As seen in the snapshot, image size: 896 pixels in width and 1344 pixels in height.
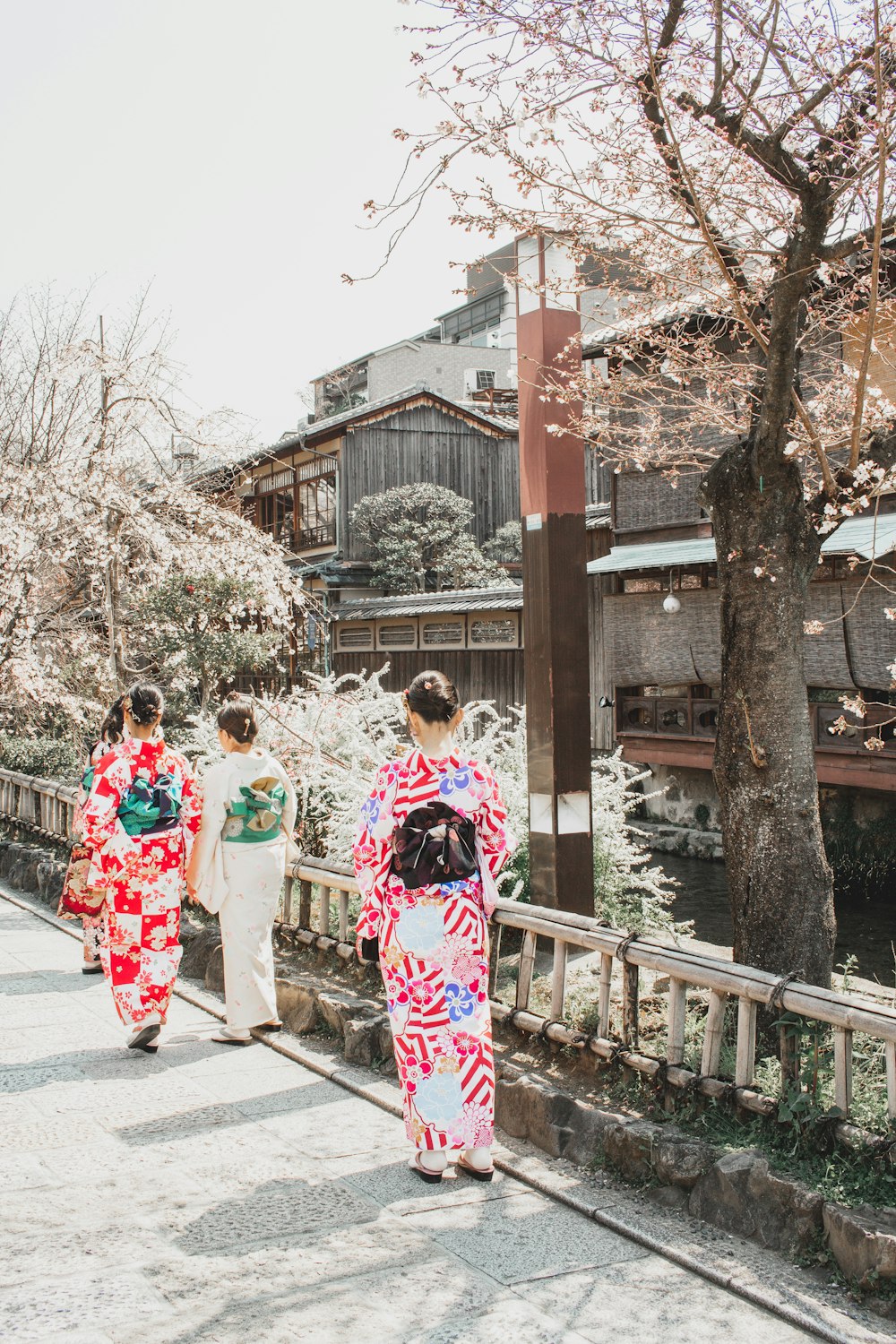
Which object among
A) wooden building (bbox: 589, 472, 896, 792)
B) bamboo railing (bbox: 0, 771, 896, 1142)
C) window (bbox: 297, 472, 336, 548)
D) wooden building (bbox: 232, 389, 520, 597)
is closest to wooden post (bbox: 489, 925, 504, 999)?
bamboo railing (bbox: 0, 771, 896, 1142)

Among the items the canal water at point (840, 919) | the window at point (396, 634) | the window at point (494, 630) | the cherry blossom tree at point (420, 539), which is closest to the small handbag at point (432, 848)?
the canal water at point (840, 919)

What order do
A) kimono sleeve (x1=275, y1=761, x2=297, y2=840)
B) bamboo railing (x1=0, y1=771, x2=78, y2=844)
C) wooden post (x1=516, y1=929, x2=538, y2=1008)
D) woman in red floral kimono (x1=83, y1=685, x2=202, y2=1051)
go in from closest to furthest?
wooden post (x1=516, y1=929, x2=538, y2=1008) → woman in red floral kimono (x1=83, y1=685, x2=202, y2=1051) → kimono sleeve (x1=275, y1=761, x2=297, y2=840) → bamboo railing (x1=0, y1=771, x2=78, y2=844)

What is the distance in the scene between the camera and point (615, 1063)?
4.50m

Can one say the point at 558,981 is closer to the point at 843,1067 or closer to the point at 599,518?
the point at 843,1067

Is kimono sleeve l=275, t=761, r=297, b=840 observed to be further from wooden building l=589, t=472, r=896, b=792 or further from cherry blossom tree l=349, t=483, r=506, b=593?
cherry blossom tree l=349, t=483, r=506, b=593

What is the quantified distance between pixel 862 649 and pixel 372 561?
49.2ft

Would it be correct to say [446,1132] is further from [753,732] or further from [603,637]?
[603,637]

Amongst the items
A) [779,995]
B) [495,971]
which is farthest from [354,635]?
[779,995]

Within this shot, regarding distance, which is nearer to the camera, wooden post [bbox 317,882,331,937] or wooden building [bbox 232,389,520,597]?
wooden post [bbox 317,882,331,937]

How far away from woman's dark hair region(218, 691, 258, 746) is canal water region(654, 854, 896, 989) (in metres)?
6.79

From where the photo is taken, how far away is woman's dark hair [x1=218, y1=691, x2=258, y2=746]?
5750 millimetres

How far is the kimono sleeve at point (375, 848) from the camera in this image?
14.1 feet

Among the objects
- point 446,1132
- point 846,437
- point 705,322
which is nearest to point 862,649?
point 705,322

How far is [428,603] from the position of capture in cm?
2230
